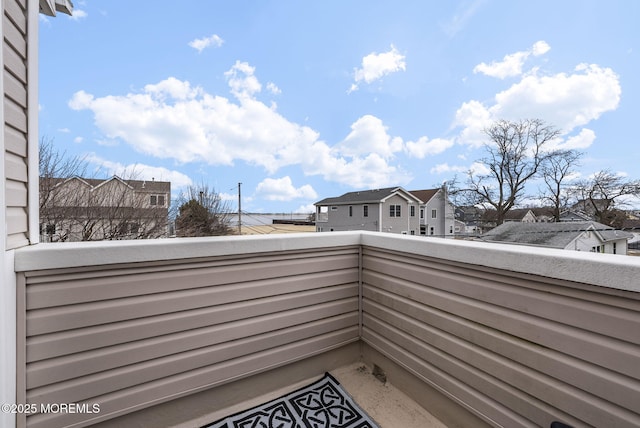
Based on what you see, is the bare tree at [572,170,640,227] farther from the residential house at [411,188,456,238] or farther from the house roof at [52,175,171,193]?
the house roof at [52,175,171,193]

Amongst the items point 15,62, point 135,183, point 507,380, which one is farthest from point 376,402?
point 135,183

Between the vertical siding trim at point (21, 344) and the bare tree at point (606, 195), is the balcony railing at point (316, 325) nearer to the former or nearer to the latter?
the vertical siding trim at point (21, 344)

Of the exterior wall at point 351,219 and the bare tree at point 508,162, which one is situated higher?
the bare tree at point 508,162

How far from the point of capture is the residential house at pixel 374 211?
1777 cm

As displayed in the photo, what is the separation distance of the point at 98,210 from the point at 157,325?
17.2ft

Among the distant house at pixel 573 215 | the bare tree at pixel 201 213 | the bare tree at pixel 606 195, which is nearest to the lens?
the bare tree at pixel 201 213

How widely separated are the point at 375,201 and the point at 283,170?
7.00m

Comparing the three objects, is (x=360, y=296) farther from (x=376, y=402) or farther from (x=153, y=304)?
(x=153, y=304)

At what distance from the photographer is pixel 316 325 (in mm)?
1905

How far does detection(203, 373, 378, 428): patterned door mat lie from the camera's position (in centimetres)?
152

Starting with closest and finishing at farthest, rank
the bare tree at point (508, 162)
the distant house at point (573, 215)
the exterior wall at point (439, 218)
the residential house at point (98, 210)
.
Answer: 1. the residential house at point (98, 210)
2. the distant house at point (573, 215)
3. the bare tree at point (508, 162)
4. the exterior wall at point (439, 218)

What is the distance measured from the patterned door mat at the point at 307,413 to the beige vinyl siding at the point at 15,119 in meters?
1.40

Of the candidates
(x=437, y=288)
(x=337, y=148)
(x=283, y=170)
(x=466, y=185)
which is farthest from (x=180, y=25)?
(x=466, y=185)

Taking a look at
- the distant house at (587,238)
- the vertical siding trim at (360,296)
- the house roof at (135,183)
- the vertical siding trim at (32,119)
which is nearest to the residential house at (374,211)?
the distant house at (587,238)
